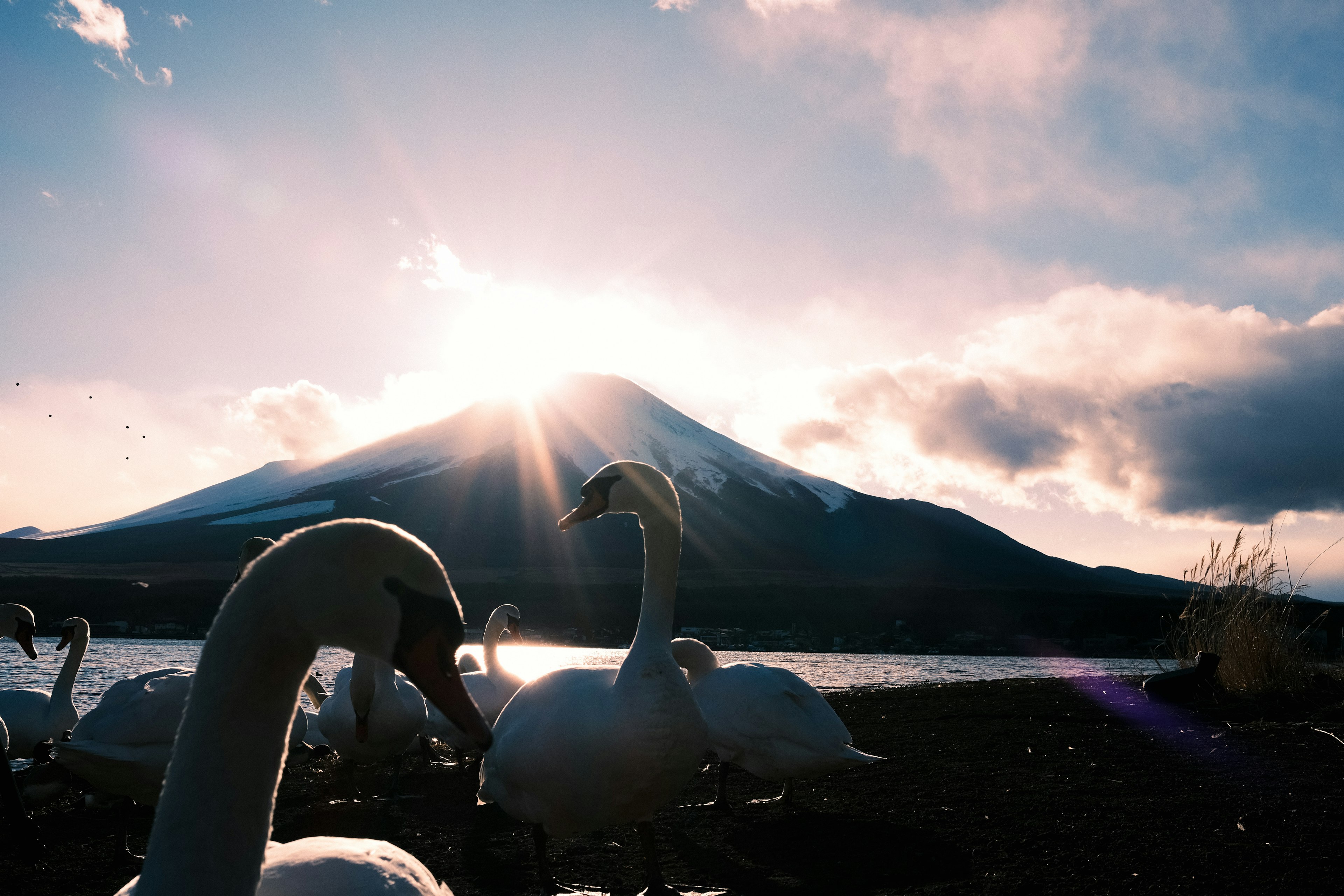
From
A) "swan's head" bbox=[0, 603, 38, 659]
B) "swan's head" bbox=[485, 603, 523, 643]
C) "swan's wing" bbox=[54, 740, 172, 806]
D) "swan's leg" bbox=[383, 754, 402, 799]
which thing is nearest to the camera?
"swan's wing" bbox=[54, 740, 172, 806]

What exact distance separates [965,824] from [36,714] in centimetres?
1116

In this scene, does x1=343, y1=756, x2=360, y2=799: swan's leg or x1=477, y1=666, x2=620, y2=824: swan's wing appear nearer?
x1=477, y1=666, x2=620, y2=824: swan's wing

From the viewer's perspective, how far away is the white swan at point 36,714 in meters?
10.7

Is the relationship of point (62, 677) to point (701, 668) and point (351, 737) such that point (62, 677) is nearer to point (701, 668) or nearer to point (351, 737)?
point (351, 737)

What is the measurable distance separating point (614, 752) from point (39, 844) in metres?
2.90

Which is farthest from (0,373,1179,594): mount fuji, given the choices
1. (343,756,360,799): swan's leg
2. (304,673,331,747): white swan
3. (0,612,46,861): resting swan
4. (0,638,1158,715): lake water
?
(0,612,46,861): resting swan

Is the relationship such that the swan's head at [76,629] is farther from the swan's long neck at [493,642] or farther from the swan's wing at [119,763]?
the swan's wing at [119,763]

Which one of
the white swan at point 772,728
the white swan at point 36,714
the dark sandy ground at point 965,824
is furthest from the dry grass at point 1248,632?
the white swan at point 36,714

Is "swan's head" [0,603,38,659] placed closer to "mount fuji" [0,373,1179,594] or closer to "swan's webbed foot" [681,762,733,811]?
"swan's webbed foot" [681,762,733,811]

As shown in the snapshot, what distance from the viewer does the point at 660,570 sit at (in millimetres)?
6305

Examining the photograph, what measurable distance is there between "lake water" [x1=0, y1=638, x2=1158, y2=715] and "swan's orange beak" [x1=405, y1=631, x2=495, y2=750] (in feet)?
38.6

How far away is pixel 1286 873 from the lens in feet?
15.4

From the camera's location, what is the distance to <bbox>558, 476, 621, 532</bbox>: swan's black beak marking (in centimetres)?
618

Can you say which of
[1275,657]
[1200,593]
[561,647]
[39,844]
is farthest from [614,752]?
[561,647]
